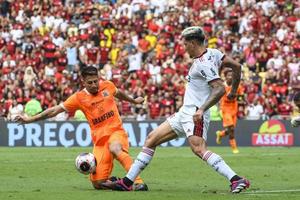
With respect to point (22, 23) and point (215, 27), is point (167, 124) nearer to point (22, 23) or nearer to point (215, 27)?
point (215, 27)

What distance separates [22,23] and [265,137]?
14.2m

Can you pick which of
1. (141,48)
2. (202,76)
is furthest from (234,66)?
(141,48)

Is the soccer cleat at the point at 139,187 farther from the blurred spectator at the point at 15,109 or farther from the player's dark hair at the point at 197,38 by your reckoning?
the blurred spectator at the point at 15,109

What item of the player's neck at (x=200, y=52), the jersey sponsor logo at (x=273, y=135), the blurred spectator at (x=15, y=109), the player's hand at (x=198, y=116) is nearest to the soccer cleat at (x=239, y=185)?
the player's hand at (x=198, y=116)

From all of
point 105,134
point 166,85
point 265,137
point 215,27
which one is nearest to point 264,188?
point 105,134

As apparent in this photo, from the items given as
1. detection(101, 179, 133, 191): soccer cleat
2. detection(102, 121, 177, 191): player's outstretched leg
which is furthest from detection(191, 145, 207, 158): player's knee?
detection(101, 179, 133, 191): soccer cleat

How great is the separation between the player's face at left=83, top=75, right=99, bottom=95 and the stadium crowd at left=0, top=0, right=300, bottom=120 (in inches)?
715

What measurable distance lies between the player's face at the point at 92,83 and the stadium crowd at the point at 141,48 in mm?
A: 18169

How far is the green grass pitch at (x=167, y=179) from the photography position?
506 inches

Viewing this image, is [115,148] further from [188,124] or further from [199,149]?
[199,149]

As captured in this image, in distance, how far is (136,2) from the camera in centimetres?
4072

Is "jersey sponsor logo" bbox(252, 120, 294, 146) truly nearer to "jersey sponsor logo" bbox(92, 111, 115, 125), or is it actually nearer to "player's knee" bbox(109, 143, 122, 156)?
"jersey sponsor logo" bbox(92, 111, 115, 125)

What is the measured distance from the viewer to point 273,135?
3167cm

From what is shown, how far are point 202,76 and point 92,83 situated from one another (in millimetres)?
2084
